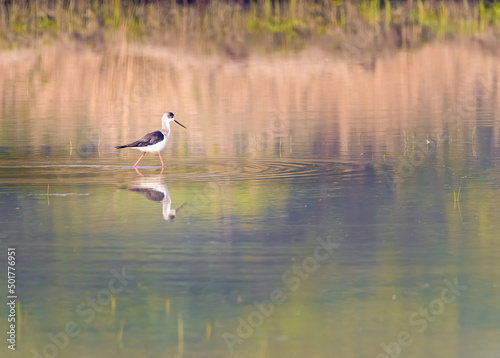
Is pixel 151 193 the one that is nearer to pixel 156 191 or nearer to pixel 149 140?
pixel 156 191

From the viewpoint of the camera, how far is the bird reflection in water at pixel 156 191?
10.8 meters

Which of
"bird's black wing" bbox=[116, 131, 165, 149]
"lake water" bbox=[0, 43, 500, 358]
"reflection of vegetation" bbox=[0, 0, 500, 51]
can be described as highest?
"reflection of vegetation" bbox=[0, 0, 500, 51]

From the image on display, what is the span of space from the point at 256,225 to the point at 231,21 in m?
25.8

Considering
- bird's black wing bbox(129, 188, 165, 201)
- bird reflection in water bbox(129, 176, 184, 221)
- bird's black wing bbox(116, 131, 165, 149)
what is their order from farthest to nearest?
bird's black wing bbox(116, 131, 165, 149) → bird's black wing bbox(129, 188, 165, 201) → bird reflection in water bbox(129, 176, 184, 221)

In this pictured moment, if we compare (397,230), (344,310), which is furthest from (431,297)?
(397,230)

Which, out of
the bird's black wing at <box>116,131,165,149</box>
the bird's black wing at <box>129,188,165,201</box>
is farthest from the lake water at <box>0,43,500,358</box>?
the bird's black wing at <box>116,131,165,149</box>

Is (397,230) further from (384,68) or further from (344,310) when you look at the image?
(384,68)

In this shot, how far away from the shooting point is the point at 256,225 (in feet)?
33.1

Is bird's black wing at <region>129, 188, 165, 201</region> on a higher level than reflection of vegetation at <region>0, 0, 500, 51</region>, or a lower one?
lower

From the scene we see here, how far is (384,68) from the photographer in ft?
81.9

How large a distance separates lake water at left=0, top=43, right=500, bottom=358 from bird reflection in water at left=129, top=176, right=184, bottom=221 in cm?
2

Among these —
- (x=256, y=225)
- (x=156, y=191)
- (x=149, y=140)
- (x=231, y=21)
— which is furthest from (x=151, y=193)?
(x=231, y=21)

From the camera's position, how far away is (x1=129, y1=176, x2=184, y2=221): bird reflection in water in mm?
10784

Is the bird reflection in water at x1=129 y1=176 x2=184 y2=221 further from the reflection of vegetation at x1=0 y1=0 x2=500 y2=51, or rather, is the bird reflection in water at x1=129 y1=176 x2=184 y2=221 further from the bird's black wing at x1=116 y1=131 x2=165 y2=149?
the reflection of vegetation at x1=0 y1=0 x2=500 y2=51
